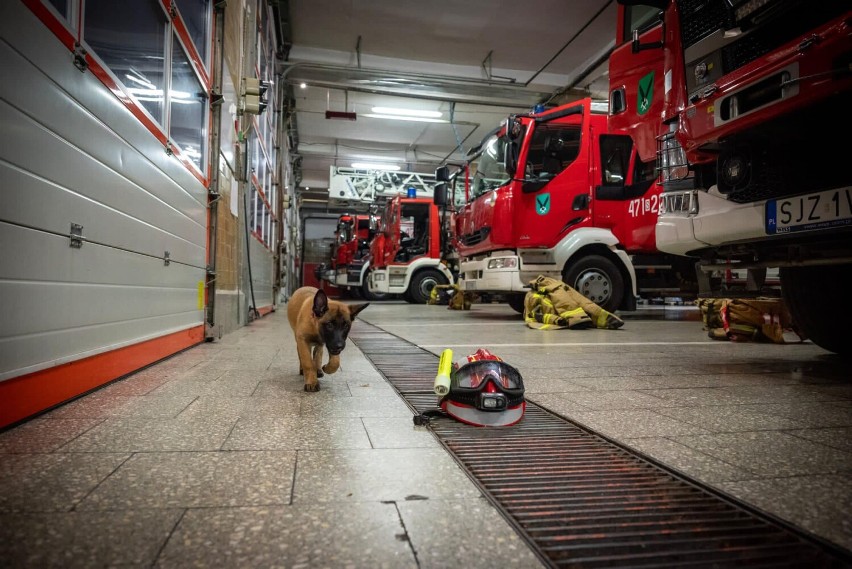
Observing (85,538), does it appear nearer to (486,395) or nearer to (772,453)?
(486,395)

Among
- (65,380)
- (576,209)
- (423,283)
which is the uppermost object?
(576,209)

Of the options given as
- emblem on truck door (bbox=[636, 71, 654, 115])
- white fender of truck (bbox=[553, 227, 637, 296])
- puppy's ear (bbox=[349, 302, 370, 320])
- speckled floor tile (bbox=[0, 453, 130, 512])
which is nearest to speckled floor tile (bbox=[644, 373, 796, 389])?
puppy's ear (bbox=[349, 302, 370, 320])

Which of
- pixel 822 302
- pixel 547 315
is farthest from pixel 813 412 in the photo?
pixel 547 315

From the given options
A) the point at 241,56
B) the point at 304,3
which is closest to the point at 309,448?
the point at 241,56

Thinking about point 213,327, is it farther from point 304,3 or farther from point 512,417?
point 304,3

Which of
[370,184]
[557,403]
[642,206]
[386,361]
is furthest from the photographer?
[370,184]

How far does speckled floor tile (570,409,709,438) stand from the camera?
1.86 metres

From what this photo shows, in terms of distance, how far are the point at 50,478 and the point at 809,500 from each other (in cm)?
199

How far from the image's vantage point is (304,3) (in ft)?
33.2

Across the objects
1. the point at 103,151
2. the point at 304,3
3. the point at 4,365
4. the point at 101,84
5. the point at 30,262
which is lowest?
the point at 4,365

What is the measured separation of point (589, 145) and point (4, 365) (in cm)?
697

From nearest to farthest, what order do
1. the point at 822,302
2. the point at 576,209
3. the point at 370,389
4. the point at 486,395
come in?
the point at 486,395 → the point at 370,389 → the point at 822,302 → the point at 576,209

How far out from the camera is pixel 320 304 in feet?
8.26

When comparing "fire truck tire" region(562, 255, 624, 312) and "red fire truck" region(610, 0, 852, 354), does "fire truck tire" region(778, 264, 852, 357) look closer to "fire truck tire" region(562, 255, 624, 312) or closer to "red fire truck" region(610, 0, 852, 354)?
"red fire truck" region(610, 0, 852, 354)
